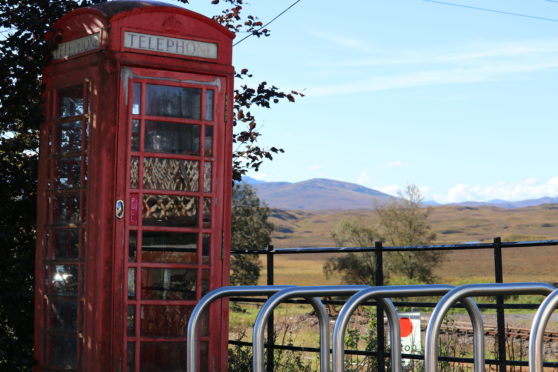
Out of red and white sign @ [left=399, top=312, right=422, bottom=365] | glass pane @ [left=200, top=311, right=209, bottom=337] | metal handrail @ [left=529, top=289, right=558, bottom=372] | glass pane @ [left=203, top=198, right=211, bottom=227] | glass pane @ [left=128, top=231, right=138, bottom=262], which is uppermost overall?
glass pane @ [left=203, top=198, right=211, bottom=227]

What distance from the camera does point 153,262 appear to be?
6105mm

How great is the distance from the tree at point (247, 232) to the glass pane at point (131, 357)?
83.7 feet

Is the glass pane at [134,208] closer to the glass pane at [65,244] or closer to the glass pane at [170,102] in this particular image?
the glass pane at [65,244]

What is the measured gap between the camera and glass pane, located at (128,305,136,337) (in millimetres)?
6105

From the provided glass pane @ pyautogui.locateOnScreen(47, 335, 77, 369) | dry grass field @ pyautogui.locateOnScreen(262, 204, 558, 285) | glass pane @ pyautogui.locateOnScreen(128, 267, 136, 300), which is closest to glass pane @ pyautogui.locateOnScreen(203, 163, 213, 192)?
glass pane @ pyautogui.locateOnScreen(128, 267, 136, 300)

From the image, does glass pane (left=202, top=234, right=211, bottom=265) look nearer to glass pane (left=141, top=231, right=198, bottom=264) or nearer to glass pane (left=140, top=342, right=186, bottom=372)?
glass pane (left=141, top=231, right=198, bottom=264)

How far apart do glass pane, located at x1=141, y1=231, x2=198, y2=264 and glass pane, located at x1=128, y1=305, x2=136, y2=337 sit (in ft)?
1.19

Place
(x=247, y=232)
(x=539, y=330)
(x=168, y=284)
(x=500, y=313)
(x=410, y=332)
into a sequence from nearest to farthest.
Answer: (x=539, y=330)
(x=500, y=313)
(x=168, y=284)
(x=410, y=332)
(x=247, y=232)

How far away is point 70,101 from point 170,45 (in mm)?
871

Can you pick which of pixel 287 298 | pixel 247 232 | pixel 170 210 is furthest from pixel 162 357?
pixel 247 232

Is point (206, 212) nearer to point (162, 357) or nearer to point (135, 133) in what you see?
point (135, 133)

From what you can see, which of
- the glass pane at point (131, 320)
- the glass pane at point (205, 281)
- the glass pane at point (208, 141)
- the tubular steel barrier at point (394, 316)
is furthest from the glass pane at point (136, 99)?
the tubular steel barrier at point (394, 316)

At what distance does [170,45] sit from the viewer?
623 cm

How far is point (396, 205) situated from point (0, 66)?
6332 centimetres
